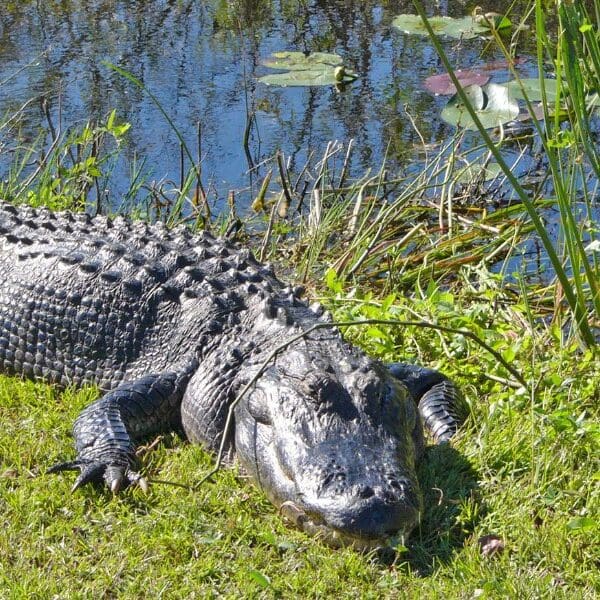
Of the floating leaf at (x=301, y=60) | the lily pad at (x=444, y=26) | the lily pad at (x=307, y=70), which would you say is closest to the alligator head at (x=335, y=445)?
the lily pad at (x=307, y=70)

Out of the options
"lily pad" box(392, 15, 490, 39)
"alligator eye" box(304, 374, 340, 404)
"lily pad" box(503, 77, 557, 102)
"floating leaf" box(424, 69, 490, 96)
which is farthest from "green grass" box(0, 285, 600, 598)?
"lily pad" box(392, 15, 490, 39)

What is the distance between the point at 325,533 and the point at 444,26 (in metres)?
7.93

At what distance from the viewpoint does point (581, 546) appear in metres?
3.23

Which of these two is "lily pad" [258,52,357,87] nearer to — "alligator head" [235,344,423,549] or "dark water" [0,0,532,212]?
"dark water" [0,0,532,212]

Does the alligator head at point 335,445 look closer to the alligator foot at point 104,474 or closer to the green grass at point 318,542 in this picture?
the green grass at point 318,542

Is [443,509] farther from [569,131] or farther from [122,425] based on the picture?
[569,131]

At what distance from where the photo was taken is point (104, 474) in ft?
12.0

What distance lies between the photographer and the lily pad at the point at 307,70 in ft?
29.9

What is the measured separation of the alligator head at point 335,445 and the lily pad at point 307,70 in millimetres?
5655

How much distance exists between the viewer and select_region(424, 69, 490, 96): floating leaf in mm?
8578

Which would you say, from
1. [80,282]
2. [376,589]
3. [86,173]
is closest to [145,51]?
[86,173]

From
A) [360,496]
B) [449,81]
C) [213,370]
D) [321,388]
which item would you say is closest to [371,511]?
[360,496]

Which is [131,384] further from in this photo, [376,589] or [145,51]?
[145,51]

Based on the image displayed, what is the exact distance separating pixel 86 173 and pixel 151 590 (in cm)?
396
